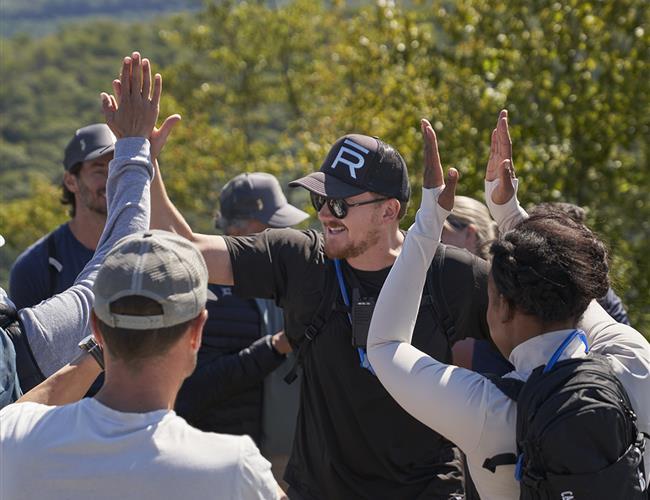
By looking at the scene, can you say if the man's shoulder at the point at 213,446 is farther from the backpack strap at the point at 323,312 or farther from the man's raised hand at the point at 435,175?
the backpack strap at the point at 323,312

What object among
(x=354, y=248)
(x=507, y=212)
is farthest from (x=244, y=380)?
(x=507, y=212)

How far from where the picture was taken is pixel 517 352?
2674 mm

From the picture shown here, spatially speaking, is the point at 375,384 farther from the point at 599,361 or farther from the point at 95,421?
the point at 95,421

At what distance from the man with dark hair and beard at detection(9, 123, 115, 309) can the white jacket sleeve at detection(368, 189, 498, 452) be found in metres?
2.27

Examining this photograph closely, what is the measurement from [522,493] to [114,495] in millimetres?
1016

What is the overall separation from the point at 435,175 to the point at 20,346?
49.0 inches

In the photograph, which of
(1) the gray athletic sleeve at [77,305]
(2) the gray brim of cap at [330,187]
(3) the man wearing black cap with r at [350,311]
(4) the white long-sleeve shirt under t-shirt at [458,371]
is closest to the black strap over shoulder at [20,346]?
(1) the gray athletic sleeve at [77,305]

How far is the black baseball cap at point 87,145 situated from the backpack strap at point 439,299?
207 cm

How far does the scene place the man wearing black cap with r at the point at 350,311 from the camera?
354 cm

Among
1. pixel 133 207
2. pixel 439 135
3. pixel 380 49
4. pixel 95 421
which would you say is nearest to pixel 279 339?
pixel 133 207

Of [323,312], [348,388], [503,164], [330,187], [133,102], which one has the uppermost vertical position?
[133,102]

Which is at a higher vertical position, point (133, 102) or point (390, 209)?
point (133, 102)

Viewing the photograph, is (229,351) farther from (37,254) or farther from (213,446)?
(213,446)

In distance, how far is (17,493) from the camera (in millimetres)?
2078
